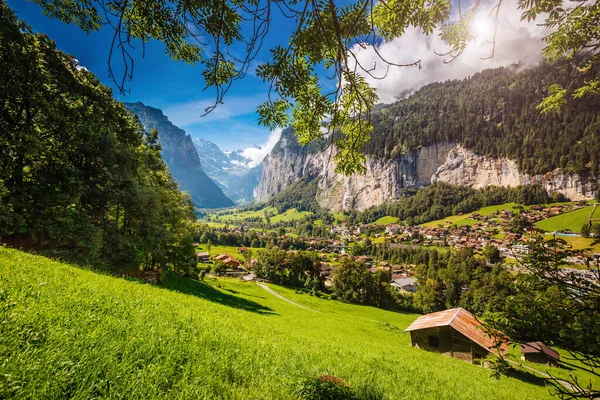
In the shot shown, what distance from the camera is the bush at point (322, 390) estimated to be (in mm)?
3359

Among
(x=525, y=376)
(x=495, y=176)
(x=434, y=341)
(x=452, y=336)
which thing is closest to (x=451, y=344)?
(x=452, y=336)

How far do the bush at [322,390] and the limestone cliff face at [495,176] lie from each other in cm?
20324

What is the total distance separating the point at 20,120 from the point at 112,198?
5.41 metres

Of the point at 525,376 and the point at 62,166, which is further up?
the point at 62,166

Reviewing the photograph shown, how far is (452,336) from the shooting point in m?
23.1

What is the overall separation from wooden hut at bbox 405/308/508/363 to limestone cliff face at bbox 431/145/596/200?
180 m

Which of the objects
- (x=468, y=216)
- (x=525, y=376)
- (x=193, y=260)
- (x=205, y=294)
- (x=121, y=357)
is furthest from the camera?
(x=468, y=216)

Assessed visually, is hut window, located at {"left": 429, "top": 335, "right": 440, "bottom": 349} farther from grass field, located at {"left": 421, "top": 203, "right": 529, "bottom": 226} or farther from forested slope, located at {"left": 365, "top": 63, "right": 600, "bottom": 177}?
forested slope, located at {"left": 365, "top": 63, "right": 600, "bottom": 177}

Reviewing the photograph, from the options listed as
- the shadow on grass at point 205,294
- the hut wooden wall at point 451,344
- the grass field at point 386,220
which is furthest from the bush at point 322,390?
the grass field at point 386,220

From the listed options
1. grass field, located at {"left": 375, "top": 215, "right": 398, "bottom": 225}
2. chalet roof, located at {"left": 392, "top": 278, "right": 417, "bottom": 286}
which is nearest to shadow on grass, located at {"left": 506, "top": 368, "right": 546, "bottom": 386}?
chalet roof, located at {"left": 392, "top": 278, "right": 417, "bottom": 286}

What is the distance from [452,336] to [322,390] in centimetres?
2582

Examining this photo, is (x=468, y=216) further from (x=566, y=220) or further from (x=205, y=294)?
(x=205, y=294)

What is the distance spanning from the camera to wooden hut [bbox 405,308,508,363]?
71.8 ft

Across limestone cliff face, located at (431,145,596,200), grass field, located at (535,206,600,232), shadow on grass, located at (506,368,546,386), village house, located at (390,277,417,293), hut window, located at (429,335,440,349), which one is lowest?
village house, located at (390,277,417,293)
